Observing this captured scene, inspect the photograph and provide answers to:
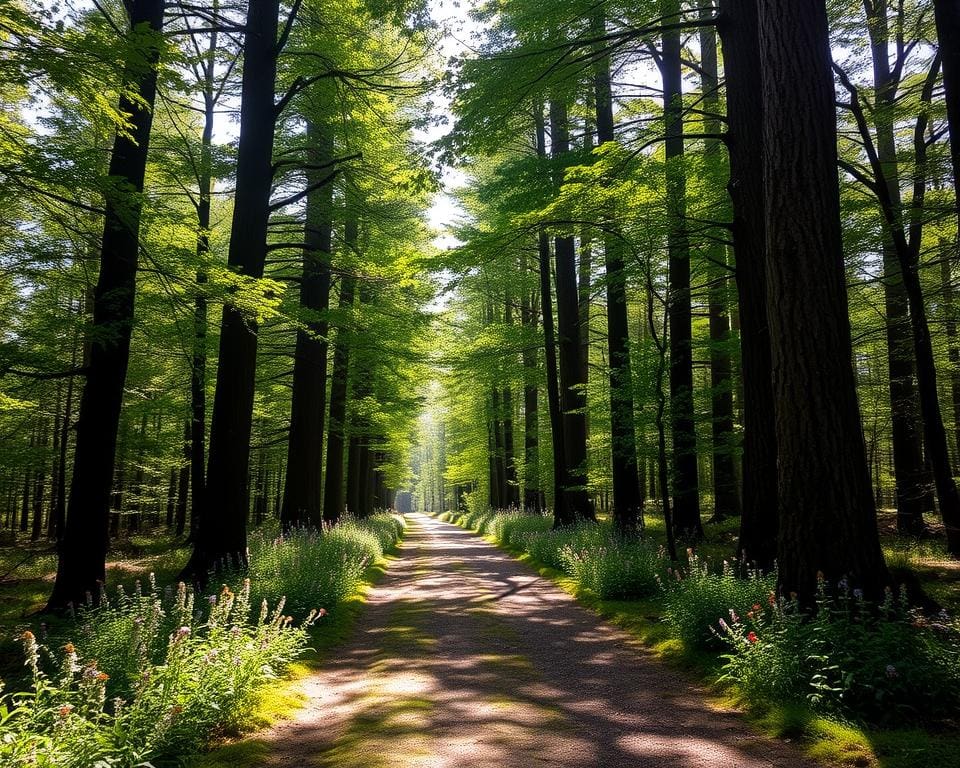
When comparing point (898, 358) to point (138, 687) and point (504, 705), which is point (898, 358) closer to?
point (504, 705)

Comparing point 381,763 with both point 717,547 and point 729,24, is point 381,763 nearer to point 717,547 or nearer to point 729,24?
point 729,24

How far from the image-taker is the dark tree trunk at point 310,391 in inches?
506

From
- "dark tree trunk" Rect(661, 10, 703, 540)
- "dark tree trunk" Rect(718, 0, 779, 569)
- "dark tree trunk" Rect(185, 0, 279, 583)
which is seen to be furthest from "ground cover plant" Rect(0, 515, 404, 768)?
"dark tree trunk" Rect(661, 10, 703, 540)

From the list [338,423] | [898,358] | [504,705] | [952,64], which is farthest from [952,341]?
[338,423]

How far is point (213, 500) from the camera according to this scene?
838 cm

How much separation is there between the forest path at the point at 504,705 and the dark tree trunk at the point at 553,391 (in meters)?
7.50

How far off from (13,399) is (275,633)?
894cm

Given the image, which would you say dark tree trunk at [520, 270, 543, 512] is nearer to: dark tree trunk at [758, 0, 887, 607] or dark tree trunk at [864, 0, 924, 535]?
dark tree trunk at [864, 0, 924, 535]

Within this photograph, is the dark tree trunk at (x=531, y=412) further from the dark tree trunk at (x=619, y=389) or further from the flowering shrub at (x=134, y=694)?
the flowering shrub at (x=134, y=694)

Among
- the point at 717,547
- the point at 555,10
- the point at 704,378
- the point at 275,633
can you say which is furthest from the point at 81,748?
the point at 704,378

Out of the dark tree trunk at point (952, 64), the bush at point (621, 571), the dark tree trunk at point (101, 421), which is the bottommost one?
the bush at point (621, 571)

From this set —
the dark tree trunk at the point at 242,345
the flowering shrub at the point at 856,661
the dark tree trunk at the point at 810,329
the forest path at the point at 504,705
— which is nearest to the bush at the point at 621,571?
the forest path at the point at 504,705

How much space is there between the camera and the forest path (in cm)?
356

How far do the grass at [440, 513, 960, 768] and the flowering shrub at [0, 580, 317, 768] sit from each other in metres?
3.72
